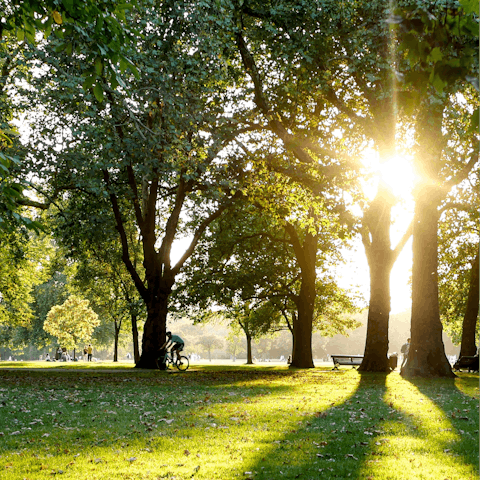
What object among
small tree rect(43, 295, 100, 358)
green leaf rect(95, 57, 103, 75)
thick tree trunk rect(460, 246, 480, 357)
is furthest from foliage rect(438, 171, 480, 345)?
small tree rect(43, 295, 100, 358)

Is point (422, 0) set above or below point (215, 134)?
above

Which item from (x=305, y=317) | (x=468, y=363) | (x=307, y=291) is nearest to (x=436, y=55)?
(x=468, y=363)

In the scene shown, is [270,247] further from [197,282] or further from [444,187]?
[444,187]

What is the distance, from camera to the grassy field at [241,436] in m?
5.56

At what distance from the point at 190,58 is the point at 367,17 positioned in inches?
261

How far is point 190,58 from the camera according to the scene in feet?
46.2

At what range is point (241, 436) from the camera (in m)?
7.22

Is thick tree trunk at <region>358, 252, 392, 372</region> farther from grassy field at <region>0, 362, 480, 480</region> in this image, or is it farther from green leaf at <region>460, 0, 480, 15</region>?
green leaf at <region>460, 0, 480, 15</region>

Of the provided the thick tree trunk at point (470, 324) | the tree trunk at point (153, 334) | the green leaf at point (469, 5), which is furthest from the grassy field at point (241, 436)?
the thick tree trunk at point (470, 324)

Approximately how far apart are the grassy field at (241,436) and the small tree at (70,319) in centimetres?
4376

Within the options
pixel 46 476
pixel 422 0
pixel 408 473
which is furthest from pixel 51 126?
pixel 408 473

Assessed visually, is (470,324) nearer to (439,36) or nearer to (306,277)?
(306,277)

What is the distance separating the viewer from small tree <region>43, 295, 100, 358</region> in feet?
178

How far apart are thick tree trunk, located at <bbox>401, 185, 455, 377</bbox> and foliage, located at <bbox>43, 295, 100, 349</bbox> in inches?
1699
